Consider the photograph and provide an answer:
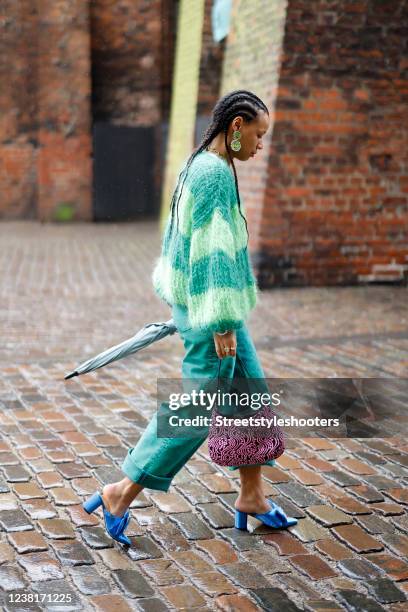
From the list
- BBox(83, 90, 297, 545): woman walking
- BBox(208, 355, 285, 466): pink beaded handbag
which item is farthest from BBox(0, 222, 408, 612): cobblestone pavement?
BBox(208, 355, 285, 466): pink beaded handbag

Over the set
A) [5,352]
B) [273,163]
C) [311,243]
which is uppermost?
[273,163]

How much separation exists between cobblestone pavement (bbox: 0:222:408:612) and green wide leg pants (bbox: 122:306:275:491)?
0.31 m

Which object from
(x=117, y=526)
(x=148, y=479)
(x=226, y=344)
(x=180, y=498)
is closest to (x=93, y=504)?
(x=117, y=526)

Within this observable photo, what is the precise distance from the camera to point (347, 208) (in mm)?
9328

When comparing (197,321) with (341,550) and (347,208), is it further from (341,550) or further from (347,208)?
(347,208)

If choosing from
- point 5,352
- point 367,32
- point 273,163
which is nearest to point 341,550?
point 5,352

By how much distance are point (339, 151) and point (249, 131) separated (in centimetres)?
630

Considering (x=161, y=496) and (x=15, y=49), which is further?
(x=15, y=49)

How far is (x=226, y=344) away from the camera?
2990 millimetres

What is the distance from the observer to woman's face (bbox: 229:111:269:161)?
3.08 m

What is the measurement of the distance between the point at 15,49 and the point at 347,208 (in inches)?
460

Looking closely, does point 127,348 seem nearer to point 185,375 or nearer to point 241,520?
point 185,375

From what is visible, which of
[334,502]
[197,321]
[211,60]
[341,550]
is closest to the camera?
[197,321]

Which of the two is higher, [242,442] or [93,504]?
[242,442]
